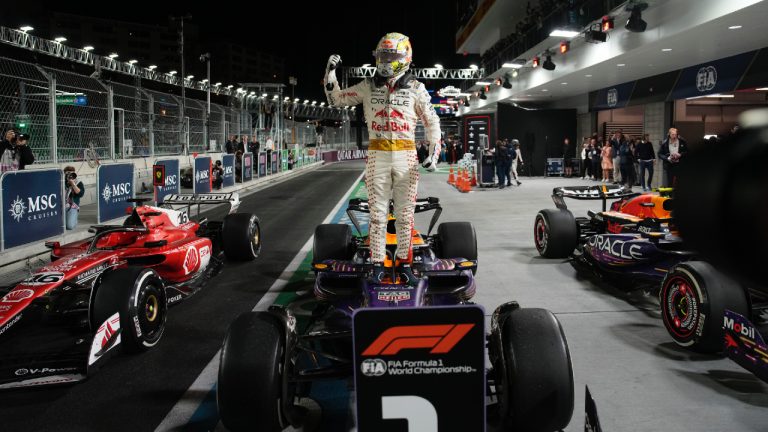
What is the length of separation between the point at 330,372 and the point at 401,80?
2.54 meters

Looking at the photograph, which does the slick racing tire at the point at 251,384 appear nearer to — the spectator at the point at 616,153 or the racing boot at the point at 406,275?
the racing boot at the point at 406,275

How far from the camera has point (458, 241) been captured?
6.56 m

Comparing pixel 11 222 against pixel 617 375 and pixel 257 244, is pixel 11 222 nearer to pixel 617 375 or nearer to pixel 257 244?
pixel 257 244

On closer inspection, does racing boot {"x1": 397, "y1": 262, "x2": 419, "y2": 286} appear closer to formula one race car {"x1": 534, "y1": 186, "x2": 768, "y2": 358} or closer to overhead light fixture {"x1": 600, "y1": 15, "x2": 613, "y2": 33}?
formula one race car {"x1": 534, "y1": 186, "x2": 768, "y2": 358}

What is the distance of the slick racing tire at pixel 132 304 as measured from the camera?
15.0ft

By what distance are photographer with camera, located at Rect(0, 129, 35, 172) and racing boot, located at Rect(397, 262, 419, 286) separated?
9586mm

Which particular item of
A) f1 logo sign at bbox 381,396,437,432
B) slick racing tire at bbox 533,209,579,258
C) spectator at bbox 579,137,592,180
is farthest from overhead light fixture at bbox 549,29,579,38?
f1 logo sign at bbox 381,396,437,432

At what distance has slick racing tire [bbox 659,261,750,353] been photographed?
14.7 feet

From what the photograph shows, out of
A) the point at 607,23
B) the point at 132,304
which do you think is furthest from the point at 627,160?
the point at 132,304

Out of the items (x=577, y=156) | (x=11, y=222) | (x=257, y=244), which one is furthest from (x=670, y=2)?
(x=577, y=156)

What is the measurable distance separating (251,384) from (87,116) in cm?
1386

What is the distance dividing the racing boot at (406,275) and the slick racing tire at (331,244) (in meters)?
1.76

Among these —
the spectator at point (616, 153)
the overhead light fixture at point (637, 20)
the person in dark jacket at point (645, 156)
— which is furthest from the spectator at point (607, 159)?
the overhead light fixture at point (637, 20)

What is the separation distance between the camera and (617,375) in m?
4.32
